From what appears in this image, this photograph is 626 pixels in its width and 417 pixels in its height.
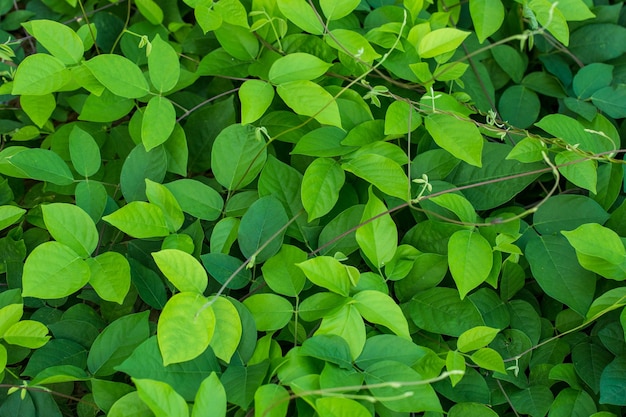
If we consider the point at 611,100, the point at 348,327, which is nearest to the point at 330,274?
the point at 348,327

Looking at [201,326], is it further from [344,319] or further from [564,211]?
[564,211]

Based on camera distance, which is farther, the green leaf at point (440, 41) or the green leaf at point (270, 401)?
the green leaf at point (440, 41)

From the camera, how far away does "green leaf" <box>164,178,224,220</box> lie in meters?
0.98

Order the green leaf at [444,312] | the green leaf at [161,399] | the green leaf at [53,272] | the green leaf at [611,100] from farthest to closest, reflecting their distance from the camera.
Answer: the green leaf at [611,100] → the green leaf at [444,312] → the green leaf at [53,272] → the green leaf at [161,399]

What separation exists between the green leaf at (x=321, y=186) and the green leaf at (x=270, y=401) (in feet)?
0.91

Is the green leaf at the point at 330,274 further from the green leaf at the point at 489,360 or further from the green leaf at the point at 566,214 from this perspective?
the green leaf at the point at 566,214

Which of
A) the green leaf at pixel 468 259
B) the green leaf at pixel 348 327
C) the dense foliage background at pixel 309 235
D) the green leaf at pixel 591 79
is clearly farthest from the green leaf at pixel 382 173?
the green leaf at pixel 591 79

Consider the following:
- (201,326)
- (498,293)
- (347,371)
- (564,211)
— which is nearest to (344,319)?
(347,371)

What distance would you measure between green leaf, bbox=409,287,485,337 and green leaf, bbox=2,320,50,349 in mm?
605

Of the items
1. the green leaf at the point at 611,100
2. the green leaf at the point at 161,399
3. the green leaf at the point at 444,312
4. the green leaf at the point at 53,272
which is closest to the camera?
the green leaf at the point at 161,399

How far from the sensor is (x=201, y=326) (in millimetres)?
782

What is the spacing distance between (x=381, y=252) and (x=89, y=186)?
0.52 metres

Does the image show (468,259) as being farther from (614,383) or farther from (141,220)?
(141,220)

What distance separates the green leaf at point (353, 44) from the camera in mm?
1021
